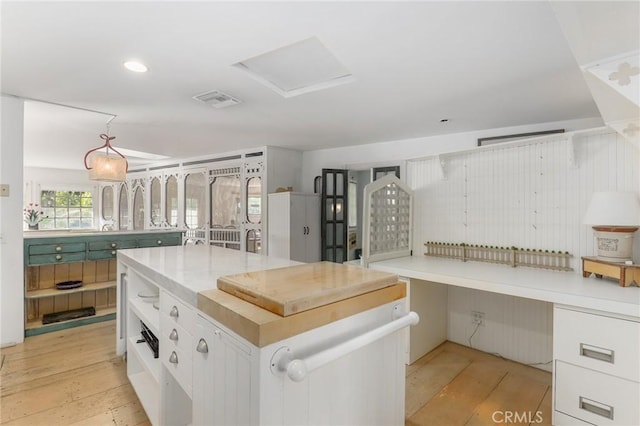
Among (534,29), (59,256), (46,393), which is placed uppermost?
(534,29)

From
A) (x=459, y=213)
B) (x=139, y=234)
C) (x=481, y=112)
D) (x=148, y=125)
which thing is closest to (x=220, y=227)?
(x=139, y=234)

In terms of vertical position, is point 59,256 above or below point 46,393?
above

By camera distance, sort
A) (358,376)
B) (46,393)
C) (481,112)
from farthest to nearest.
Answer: (481,112)
(46,393)
(358,376)

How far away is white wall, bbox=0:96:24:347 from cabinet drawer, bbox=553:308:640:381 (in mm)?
4179

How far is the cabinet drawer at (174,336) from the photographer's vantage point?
1.26 metres

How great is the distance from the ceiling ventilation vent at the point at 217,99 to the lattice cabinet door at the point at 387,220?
1.39 meters

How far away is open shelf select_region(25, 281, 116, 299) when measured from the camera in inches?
117

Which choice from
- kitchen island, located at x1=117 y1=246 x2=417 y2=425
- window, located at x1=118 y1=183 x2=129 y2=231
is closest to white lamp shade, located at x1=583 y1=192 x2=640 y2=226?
kitchen island, located at x1=117 y1=246 x2=417 y2=425

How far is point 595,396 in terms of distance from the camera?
62.0 inches

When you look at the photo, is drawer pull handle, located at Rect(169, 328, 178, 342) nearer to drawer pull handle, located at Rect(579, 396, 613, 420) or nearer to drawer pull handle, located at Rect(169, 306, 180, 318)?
drawer pull handle, located at Rect(169, 306, 180, 318)

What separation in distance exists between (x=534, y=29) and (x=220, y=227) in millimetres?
5175

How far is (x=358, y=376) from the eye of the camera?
112 cm

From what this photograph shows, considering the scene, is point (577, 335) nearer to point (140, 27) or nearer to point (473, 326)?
point (473, 326)

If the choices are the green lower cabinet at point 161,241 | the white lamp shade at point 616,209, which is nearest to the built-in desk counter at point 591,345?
the white lamp shade at point 616,209
